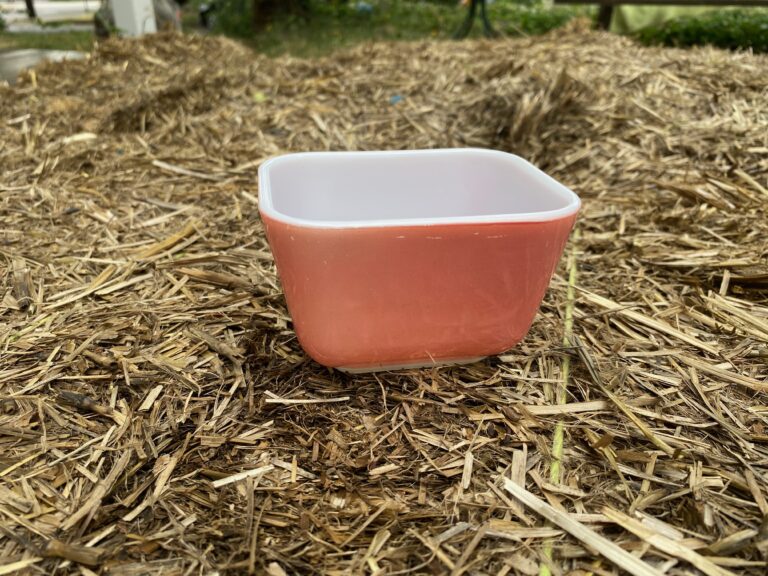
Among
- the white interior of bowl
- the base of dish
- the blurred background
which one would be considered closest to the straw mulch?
the base of dish

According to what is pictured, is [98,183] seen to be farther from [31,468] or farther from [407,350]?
[407,350]

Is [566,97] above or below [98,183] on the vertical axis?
above

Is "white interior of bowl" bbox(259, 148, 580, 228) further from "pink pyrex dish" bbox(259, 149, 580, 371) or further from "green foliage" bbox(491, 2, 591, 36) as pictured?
"green foliage" bbox(491, 2, 591, 36)

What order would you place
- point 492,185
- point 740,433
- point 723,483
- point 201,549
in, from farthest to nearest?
point 492,185 < point 740,433 < point 723,483 < point 201,549

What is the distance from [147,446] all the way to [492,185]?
35.8 inches

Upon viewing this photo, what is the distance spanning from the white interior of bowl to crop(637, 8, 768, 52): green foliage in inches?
127

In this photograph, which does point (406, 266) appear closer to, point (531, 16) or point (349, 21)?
point (531, 16)

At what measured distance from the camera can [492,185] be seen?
1373mm

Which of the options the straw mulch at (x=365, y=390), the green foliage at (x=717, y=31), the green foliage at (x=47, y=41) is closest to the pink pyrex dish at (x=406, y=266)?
the straw mulch at (x=365, y=390)

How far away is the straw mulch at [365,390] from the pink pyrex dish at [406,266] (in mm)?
110

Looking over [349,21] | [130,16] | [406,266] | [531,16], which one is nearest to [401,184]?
[406,266]

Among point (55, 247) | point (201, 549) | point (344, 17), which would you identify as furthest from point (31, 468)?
point (344, 17)

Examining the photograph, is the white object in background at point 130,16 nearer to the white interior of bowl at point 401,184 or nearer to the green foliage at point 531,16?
the white interior of bowl at point 401,184

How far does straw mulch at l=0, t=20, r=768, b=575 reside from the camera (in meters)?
0.91
